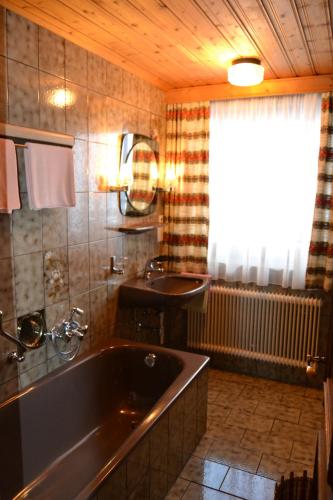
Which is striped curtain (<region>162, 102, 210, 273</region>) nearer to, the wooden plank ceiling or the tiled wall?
the tiled wall

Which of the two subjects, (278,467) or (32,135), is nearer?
(32,135)

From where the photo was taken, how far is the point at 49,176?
207 centimetres

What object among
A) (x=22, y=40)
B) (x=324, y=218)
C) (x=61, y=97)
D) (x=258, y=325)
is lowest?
(x=258, y=325)

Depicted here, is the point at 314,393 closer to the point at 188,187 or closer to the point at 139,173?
the point at 188,187

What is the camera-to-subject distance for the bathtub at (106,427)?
1.88 meters

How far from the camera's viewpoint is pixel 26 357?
2244 mm

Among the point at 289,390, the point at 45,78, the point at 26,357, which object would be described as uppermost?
the point at 45,78

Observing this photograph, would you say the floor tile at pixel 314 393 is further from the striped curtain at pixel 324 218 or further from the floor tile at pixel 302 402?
the striped curtain at pixel 324 218

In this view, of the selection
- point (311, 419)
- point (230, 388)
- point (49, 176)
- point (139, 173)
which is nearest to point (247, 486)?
point (311, 419)

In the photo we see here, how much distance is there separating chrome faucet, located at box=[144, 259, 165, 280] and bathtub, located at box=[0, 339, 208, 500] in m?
0.71

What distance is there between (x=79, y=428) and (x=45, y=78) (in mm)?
2049

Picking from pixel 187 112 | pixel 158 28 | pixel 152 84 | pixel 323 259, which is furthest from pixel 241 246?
pixel 158 28

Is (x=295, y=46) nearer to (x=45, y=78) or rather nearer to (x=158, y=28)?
(x=158, y=28)

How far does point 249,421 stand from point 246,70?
2.47 metres
